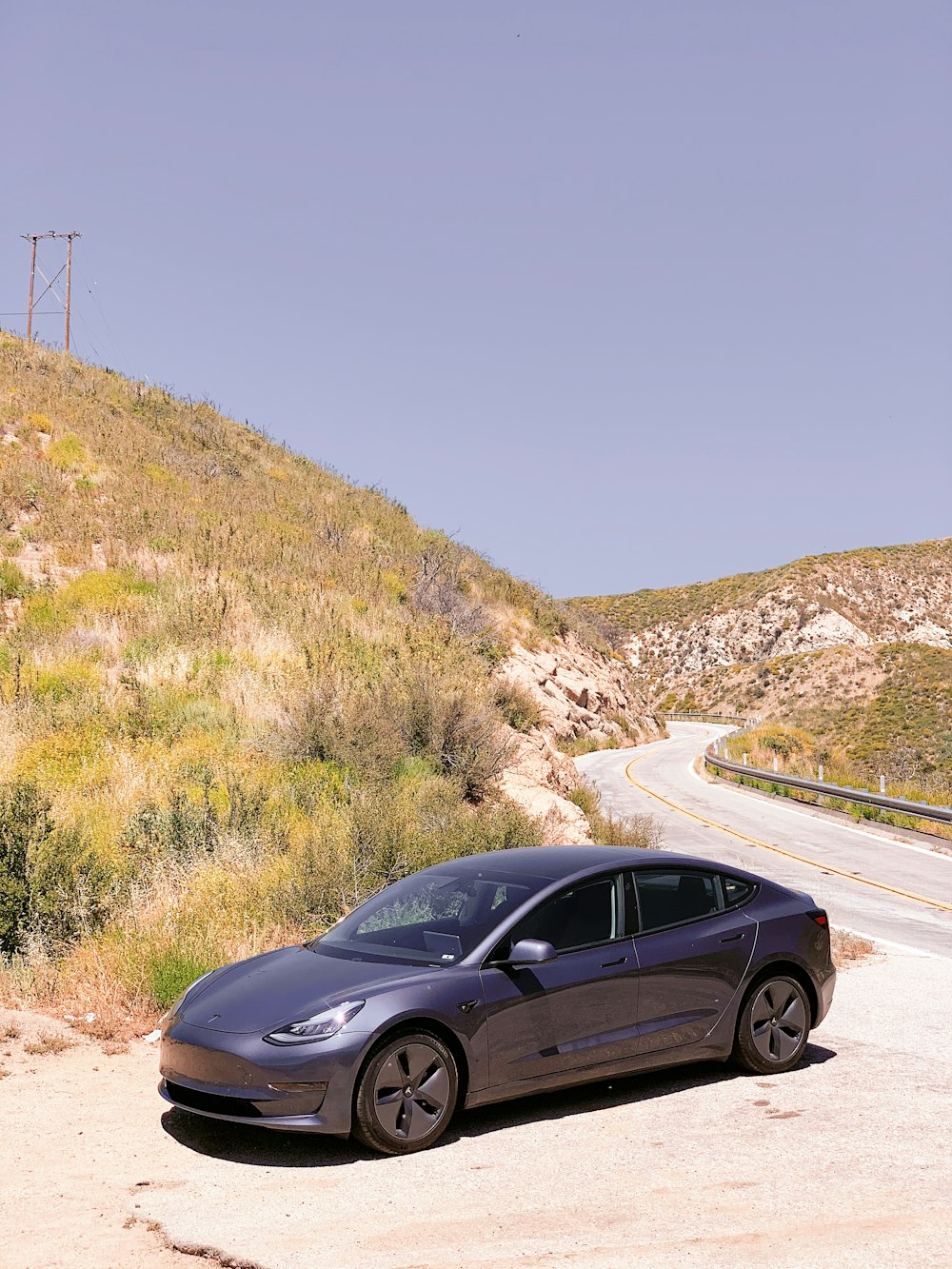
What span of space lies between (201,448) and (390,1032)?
102ft

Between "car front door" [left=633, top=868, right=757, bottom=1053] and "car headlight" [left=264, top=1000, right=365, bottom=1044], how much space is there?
1785mm

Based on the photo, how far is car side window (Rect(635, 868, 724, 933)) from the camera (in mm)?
6809

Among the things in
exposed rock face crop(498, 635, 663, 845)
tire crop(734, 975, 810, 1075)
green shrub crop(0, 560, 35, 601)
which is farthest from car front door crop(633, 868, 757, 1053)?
green shrub crop(0, 560, 35, 601)

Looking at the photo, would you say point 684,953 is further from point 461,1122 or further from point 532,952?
point 461,1122

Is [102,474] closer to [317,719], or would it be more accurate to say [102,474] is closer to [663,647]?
[317,719]

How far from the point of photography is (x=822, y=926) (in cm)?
749

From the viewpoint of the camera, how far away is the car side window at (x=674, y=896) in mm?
6809

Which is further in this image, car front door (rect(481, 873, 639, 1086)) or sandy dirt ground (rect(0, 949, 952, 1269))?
car front door (rect(481, 873, 639, 1086))

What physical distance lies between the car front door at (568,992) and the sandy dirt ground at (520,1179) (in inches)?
14.3

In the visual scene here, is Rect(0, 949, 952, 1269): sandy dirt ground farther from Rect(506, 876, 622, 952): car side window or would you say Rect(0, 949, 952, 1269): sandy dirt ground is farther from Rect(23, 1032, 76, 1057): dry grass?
Rect(506, 876, 622, 952): car side window

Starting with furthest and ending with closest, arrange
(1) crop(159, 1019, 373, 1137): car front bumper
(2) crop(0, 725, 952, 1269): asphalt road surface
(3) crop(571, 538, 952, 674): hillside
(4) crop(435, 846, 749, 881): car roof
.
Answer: (3) crop(571, 538, 952, 674): hillside
(4) crop(435, 846, 749, 881): car roof
(1) crop(159, 1019, 373, 1137): car front bumper
(2) crop(0, 725, 952, 1269): asphalt road surface

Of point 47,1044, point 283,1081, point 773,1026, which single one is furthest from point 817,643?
point 283,1081

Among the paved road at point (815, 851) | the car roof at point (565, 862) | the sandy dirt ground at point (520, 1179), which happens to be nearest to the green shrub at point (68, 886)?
the sandy dirt ground at point (520, 1179)

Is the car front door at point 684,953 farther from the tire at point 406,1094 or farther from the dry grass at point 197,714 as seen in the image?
the dry grass at point 197,714
